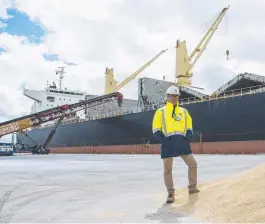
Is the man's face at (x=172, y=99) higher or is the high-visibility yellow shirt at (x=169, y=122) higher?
the man's face at (x=172, y=99)

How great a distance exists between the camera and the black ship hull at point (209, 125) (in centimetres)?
2308

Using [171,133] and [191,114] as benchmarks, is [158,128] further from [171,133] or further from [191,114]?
[191,114]

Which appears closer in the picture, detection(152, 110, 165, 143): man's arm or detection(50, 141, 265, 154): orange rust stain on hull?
detection(152, 110, 165, 143): man's arm

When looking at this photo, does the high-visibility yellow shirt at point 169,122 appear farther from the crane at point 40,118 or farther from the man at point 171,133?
the crane at point 40,118

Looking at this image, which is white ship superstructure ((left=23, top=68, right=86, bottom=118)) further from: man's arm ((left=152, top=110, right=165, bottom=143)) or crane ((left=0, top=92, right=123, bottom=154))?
man's arm ((left=152, top=110, right=165, bottom=143))

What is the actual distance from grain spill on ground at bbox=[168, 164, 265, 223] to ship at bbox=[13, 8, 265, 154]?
18.8 metres

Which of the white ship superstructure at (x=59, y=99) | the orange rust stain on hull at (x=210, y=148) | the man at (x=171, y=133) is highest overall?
the white ship superstructure at (x=59, y=99)

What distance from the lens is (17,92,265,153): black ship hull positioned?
23.1 meters

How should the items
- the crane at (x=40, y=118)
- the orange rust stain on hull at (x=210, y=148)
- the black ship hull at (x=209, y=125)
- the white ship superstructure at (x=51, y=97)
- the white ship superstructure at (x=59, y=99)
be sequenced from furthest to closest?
1. the white ship superstructure at (x=51, y=97)
2. the white ship superstructure at (x=59, y=99)
3. the crane at (x=40, y=118)
4. the black ship hull at (x=209, y=125)
5. the orange rust stain on hull at (x=210, y=148)

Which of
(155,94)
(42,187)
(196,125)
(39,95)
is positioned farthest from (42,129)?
(42,187)

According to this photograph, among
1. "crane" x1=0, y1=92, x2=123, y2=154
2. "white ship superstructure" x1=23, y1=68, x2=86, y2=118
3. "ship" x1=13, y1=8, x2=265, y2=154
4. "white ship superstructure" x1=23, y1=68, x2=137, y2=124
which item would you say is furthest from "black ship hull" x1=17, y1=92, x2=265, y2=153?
"white ship superstructure" x1=23, y1=68, x2=86, y2=118

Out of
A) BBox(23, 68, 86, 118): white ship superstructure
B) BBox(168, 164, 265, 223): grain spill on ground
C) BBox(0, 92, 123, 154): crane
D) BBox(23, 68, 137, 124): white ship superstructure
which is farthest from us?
BBox(23, 68, 86, 118): white ship superstructure

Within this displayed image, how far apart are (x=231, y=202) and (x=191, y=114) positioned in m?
25.1

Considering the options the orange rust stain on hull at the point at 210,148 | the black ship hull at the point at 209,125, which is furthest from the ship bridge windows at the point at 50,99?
the orange rust stain on hull at the point at 210,148
